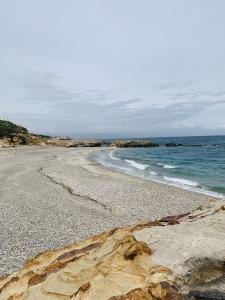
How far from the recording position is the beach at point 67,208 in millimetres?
11555

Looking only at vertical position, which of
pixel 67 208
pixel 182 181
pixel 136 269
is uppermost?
pixel 136 269

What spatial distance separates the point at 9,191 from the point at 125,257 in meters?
15.7

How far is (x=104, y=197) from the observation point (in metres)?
19.0

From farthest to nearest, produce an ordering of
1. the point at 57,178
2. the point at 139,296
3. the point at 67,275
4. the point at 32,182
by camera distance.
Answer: the point at 57,178
the point at 32,182
the point at 67,275
the point at 139,296

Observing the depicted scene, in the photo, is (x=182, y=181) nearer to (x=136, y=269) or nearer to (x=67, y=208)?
(x=67, y=208)

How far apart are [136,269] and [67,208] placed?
11084 mm

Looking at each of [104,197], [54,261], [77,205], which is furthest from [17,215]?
[54,261]

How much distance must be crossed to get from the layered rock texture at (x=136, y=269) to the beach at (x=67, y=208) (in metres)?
3.36

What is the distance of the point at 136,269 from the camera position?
18.2 ft

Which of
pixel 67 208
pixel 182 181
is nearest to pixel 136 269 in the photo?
pixel 67 208

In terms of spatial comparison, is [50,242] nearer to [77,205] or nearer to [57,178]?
[77,205]

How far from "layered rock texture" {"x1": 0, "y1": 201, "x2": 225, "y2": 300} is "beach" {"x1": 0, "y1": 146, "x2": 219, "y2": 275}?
3362 mm

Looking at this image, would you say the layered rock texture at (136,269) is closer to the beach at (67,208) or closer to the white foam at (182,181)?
the beach at (67,208)

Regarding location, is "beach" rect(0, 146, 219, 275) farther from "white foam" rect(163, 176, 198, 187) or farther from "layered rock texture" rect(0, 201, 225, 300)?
"white foam" rect(163, 176, 198, 187)
